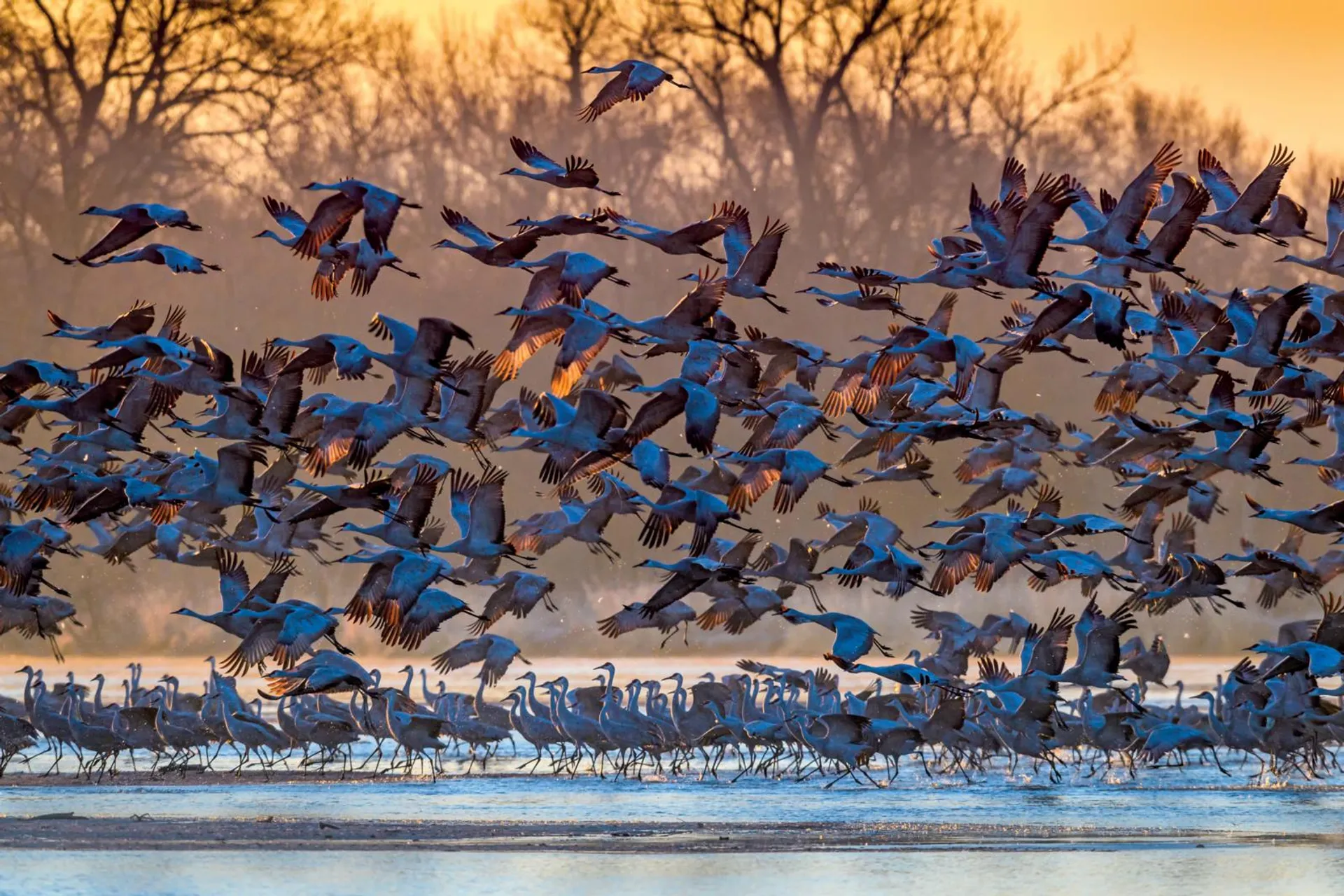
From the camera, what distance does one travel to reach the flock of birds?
1758 cm

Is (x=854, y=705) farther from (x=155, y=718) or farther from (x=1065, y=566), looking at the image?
(x=155, y=718)

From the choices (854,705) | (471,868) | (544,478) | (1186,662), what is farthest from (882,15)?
(471,868)

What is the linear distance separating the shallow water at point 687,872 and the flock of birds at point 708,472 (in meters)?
2.71

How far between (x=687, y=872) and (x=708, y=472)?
19.2 feet

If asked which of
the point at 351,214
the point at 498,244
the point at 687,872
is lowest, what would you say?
the point at 687,872

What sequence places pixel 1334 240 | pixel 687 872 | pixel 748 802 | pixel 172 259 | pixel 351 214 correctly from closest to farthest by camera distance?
pixel 687 872 < pixel 351 214 < pixel 172 259 < pixel 1334 240 < pixel 748 802

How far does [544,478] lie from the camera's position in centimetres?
1827

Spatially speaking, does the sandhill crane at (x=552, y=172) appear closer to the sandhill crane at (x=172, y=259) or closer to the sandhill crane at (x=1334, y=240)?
the sandhill crane at (x=172, y=259)

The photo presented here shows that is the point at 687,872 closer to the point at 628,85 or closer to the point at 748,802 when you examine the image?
the point at 748,802

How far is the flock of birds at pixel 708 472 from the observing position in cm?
1758

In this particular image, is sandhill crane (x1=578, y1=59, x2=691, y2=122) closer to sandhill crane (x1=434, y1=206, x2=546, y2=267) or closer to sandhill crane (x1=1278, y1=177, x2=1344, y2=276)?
sandhill crane (x1=434, y1=206, x2=546, y2=267)

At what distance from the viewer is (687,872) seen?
15320mm

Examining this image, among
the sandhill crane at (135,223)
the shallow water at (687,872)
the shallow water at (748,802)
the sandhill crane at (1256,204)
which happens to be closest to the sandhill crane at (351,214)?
the sandhill crane at (135,223)

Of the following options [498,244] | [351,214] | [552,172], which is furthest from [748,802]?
[351,214]
